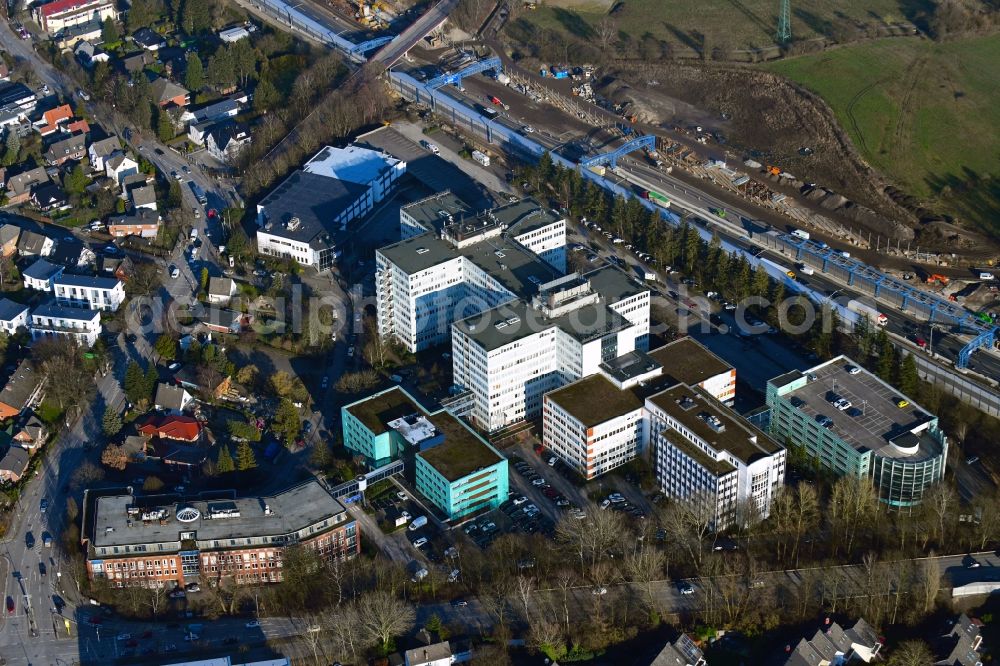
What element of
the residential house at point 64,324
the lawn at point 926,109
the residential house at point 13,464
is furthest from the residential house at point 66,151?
the lawn at point 926,109

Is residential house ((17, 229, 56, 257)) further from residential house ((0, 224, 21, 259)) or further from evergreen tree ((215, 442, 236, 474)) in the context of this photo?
evergreen tree ((215, 442, 236, 474))

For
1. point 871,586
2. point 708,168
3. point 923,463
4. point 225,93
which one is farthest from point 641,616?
point 225,93

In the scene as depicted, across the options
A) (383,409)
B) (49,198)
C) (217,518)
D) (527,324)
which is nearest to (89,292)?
(49,198)

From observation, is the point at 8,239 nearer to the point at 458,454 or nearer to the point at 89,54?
the point at 89,54

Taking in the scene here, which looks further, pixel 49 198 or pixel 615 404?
pixel 49 198

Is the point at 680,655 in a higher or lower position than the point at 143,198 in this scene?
lower

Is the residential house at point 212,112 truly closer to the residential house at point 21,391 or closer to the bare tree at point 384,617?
the residential house at point 21,391

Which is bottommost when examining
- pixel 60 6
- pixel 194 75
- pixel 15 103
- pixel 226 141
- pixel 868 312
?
pixel 868 312
